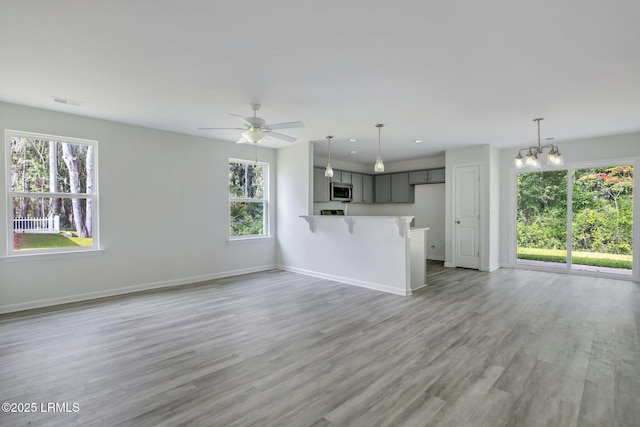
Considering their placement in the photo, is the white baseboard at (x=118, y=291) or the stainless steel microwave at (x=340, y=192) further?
the stainless steel microwave at (x=340, y=192)

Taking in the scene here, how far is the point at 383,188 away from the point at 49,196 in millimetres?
7095

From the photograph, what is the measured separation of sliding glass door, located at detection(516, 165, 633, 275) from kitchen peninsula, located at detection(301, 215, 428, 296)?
9.65 feet

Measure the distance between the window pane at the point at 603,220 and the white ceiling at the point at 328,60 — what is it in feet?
5.09

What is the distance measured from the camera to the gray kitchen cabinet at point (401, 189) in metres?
8.27

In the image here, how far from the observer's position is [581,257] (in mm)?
5953

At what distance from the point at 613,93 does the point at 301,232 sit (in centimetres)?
486

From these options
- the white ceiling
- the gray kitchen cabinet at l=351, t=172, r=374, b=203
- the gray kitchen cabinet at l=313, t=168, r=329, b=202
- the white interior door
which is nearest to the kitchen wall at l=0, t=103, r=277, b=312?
the white ceiling

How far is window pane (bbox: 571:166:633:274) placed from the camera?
551cm

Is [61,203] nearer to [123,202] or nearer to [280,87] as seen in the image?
[123,202]

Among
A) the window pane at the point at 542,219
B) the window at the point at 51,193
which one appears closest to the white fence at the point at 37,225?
the window at the point at 51,193

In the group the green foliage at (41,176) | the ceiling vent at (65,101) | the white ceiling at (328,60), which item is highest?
the ceiling vent at (65,101)

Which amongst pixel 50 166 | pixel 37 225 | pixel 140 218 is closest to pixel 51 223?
pixel 37 225

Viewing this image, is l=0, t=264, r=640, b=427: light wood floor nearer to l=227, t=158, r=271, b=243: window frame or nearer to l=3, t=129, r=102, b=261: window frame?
l=3, t=129, r=102, b=261: window frame

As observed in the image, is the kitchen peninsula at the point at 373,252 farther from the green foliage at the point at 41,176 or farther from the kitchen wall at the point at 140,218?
the green foliage at the point at 41,176
